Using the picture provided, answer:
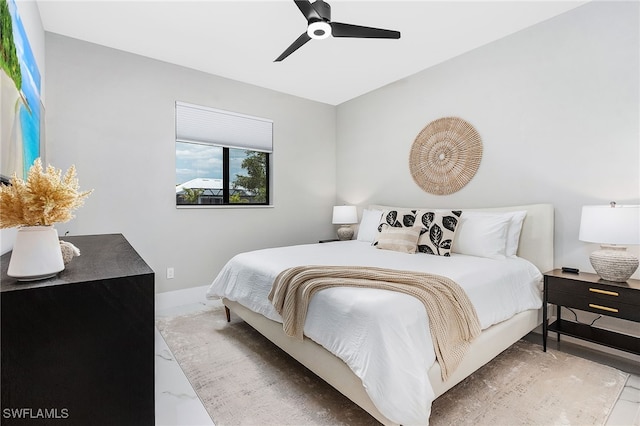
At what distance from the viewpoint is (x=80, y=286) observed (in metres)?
0.88

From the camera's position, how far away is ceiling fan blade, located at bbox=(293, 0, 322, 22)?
1896 millimetres

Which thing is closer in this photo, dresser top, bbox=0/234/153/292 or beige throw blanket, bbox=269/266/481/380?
dresser top, bbox=0/234/153/292

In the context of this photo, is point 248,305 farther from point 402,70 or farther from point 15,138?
point 402,70

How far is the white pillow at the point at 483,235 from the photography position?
8.48 feet

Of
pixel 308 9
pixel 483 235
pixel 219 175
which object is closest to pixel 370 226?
pixel 483 235


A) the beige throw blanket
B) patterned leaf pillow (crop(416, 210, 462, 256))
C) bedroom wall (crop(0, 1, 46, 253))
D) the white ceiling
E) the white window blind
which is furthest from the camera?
the white window blind

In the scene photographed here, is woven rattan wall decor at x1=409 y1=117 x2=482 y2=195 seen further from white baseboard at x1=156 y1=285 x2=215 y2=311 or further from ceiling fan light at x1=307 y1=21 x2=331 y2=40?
white baseboard at x1=156 y1=285 x2=215 y2=311

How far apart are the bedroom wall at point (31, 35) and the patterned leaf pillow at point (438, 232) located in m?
2.72

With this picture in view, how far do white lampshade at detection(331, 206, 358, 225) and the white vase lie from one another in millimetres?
3409

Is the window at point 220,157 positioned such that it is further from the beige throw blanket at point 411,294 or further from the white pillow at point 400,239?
the beige throw blanket at point 411,294

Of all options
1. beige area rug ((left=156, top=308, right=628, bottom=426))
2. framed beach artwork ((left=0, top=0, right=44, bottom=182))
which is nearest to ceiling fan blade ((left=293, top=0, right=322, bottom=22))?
framed beach artwork ((left=0, top=0, right=44, bottom=182))

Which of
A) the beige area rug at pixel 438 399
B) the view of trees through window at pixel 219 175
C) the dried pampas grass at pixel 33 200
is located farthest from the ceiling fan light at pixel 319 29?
the beige area rug at pixel 438 399

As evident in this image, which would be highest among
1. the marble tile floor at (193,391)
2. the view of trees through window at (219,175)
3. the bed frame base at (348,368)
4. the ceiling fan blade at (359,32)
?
the ceiling fan blade at (359,32)

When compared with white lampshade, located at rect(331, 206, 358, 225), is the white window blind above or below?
above
